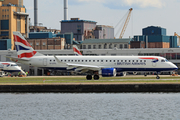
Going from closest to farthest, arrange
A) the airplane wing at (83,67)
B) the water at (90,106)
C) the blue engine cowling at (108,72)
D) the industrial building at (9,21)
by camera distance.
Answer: the water at (90,106)
the blue engine cowling at (108,72)
the airplane wing at (83,67)
the industrial building at (9,21)

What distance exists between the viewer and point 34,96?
50656 mm

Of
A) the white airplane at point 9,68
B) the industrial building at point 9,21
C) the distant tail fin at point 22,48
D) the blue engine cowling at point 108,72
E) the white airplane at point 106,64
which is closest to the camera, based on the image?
the blue engine cowling at point 108,72

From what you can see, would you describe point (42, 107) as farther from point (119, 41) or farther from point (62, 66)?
point (119, 41)

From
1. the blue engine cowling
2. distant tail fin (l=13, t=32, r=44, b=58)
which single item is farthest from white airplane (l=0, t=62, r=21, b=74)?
the blue engine cowling

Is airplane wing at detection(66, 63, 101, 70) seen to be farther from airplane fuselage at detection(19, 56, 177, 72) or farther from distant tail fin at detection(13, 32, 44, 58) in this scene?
distant tail fin at detection(13, 32, 44, 58)

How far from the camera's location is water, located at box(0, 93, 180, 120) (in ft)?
119

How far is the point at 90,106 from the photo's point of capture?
4219 cm

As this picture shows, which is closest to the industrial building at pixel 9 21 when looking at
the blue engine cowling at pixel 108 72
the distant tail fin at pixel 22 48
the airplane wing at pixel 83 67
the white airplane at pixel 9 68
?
the white airplane at pixel 9 68

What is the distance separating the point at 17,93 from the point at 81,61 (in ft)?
64.7

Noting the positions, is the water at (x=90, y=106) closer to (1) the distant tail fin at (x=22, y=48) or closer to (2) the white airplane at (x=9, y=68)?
(1) the distant tail fin at (x=22, y=48)

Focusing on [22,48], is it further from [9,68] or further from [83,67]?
[83,67]

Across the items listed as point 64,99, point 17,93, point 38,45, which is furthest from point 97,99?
point 38,45

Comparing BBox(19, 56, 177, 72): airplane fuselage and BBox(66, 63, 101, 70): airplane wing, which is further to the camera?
BBox(19, 56, 177, 72): airplane fuselage

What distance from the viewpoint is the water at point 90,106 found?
3641 centimetres
